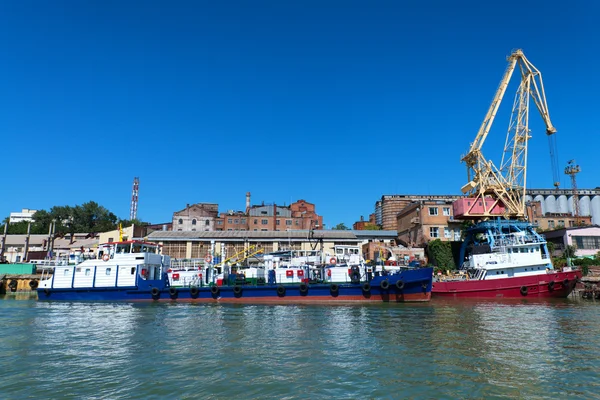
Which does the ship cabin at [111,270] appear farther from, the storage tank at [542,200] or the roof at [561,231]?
the storage tank at [542,200]

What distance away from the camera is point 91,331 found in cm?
1647

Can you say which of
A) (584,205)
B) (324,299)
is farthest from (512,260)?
(584,205)

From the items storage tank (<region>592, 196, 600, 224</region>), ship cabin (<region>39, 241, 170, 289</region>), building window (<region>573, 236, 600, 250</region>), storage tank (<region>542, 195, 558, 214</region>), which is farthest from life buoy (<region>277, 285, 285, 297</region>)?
storage tank (<region>592, 196, 600, 224</region>)

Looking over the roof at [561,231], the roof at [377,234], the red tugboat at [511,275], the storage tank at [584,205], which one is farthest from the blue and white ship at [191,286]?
the storage tank at [584,205]

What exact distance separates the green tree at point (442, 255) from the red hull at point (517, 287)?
12780 millimetres

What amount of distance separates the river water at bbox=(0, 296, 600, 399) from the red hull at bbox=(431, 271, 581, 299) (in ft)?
31.4

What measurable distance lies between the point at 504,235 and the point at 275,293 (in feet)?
72.0

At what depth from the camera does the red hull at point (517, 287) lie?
29438 mm

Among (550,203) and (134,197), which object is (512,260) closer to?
(550,203)

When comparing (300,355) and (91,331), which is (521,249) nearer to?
(300,355)

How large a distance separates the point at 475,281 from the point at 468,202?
42.2 ft

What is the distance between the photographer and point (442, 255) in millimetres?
44094

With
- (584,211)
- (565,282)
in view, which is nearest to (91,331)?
(565,282)

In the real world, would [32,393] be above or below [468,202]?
below
